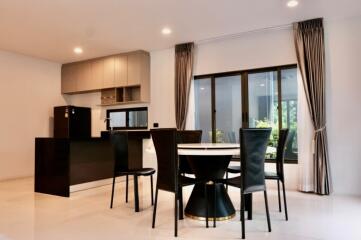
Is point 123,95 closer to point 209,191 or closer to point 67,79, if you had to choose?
point 67,79

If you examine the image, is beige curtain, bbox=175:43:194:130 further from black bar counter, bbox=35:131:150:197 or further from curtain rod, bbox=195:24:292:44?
black bar counter, bbox=35:131:150:197

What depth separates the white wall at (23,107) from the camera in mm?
6082

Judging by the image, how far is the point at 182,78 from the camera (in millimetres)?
5727

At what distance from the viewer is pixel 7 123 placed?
612 cm

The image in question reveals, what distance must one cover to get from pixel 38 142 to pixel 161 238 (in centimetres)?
311

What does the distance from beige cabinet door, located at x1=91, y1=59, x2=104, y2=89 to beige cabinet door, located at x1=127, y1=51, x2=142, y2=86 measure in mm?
823

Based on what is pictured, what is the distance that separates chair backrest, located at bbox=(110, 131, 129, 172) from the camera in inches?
147

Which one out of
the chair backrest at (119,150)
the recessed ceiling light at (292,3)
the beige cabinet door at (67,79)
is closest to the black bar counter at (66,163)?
the chair backrest at (119,150)

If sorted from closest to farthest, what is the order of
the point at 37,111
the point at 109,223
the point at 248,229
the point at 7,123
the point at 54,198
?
the point at 248,229, the point at 109,223, the point at 54,198, the point at 7,123, the point at 37,111

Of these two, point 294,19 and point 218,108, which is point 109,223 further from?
point 294,19

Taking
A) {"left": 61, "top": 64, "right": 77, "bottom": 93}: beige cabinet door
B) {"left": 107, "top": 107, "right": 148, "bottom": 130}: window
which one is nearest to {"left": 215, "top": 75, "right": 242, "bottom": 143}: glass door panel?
{"left": 107, "top": 107, "right": 148, "bottom": 130}: window

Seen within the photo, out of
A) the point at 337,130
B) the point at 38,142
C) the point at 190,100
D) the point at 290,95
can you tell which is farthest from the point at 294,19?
the point at 38,142

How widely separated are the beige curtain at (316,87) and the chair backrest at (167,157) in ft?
8.91

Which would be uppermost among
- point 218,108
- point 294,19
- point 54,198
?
point 294,19
